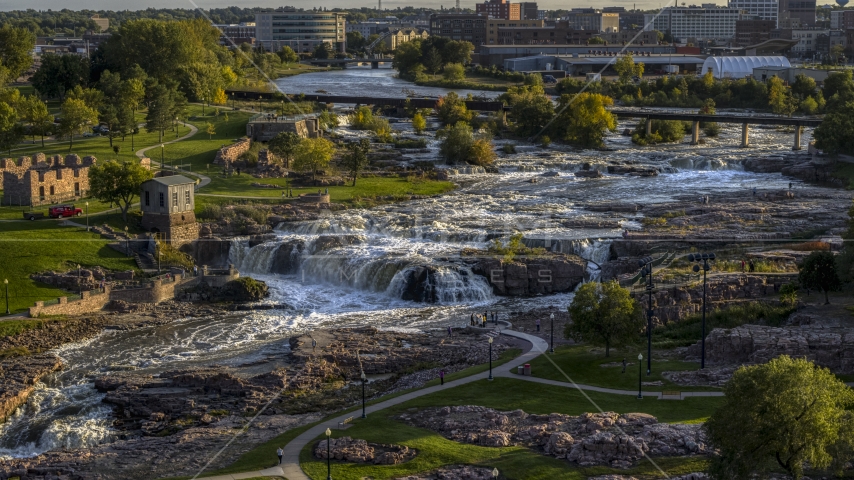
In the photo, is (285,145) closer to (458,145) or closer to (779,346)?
(458,145)

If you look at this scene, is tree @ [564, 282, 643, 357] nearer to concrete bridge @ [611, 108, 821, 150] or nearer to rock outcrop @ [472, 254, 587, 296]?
rock outcrop @ [472, 254, 587, 296]

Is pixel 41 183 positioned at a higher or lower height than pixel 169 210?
higher

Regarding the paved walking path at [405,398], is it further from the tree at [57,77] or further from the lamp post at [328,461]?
the tree at [57,77]

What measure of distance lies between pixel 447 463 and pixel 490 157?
3124 inches

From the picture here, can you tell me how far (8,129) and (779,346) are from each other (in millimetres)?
74805

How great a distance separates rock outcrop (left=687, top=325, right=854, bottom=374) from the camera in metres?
52.3

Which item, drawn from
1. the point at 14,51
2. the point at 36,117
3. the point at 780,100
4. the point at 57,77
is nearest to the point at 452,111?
the point at 57,77

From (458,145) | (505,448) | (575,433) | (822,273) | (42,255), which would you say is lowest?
(505,448)

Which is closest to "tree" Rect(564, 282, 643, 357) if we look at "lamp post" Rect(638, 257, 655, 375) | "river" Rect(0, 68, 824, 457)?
"lamp post" Rect(638, 257, 655, 375)

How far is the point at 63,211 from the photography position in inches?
3337

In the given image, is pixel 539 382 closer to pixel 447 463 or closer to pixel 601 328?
pixel 601 328

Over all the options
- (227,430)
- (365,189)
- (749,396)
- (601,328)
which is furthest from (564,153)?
(749,396)

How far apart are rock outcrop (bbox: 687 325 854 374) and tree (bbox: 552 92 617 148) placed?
7917cm

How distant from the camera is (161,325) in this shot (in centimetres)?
6988
